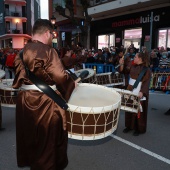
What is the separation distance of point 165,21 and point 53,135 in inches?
521

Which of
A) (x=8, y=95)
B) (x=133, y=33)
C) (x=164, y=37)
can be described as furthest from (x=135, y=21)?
(x=8, y=95)

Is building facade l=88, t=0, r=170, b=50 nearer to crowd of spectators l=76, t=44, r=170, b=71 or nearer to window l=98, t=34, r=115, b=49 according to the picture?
window l=98, t=34, r=115, b=49

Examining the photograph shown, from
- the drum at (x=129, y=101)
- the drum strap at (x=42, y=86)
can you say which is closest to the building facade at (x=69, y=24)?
the drum at (x=129, y=101)

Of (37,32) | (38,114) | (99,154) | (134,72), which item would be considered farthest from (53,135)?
(134,72)

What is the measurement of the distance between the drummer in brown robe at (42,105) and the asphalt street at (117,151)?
998mm

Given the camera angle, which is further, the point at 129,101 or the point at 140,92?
the point at 140,92

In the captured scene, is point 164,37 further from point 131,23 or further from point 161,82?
point 161,82

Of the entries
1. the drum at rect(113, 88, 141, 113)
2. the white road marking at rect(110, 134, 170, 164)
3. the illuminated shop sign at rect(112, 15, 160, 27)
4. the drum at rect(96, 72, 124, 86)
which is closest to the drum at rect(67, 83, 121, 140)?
the drum at rect(113, 88, 141, 113)

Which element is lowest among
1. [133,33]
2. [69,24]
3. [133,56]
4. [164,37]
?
[133,56]

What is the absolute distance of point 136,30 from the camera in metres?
15.7

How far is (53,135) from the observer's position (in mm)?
2238

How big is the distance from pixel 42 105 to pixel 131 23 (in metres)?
14.8

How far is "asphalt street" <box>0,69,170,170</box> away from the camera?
127 inches

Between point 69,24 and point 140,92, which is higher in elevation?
point 69,24
